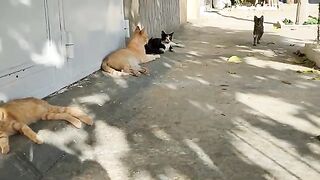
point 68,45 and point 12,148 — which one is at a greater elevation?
point 68,45

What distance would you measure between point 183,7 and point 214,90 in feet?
30.3

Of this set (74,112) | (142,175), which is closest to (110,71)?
(74,112)

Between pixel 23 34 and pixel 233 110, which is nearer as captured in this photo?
pixel 23 34

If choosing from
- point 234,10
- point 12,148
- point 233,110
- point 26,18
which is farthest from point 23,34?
point 234,10

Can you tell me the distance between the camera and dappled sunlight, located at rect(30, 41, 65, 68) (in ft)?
15.2

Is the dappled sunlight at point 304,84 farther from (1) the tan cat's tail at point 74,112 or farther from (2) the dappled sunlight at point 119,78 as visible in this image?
(1) the tan cat's tail at point 74,112

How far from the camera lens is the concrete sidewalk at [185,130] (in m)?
3.31

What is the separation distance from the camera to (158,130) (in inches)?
165

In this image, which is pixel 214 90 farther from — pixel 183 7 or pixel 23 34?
pixel 183 7

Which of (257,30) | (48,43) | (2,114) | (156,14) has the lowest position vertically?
(2,114)

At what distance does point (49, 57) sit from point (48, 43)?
0.16 m

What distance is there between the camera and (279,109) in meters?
4.82

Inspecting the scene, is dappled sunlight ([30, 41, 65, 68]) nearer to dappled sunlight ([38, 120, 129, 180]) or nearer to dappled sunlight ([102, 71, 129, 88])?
dappled sunlight ([102, 71, 129, 88])

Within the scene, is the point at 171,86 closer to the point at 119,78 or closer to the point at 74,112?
the point at 119,78
